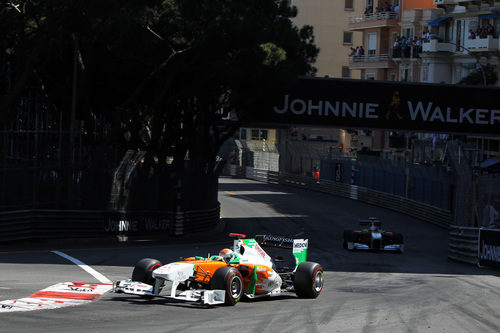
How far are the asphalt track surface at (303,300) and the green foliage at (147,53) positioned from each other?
5567 millimetres

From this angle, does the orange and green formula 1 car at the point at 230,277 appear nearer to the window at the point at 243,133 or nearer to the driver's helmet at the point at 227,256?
the driver's helmet at the point at 227,256

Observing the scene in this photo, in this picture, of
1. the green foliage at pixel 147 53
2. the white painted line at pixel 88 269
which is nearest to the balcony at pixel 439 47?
the green foliage at pixel 147 53

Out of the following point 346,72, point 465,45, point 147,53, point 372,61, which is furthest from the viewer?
point 346,72

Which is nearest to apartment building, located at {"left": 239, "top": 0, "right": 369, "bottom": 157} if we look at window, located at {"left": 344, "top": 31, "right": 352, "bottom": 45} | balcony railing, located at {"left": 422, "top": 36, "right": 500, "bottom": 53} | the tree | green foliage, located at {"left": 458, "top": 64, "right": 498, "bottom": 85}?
window, located at {"left": 344, "top": 31, "right": 352, "bottom": 45}

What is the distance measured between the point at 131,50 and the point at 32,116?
405 inches

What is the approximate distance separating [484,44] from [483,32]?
3.14 ft

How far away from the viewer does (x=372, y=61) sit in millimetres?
74625

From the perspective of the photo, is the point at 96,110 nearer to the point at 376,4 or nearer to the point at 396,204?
the point at 396,204

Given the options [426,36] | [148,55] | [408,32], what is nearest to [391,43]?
[408,32]

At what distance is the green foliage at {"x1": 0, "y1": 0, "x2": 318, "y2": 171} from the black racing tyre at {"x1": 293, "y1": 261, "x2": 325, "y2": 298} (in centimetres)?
1256

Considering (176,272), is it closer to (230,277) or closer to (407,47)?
(230,277)

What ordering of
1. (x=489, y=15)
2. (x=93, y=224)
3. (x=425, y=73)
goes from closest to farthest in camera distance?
(x=93, y=224)
(x=489, y=15)
(x=425, y=73)

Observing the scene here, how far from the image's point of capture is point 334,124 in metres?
36.2

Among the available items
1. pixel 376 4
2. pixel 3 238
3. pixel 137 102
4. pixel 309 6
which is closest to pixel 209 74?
pixel 137 102
